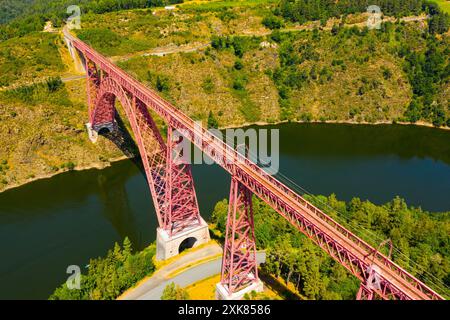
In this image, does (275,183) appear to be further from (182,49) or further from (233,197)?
(182,49)

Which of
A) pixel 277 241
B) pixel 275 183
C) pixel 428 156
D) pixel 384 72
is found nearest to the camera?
pixel 275 183

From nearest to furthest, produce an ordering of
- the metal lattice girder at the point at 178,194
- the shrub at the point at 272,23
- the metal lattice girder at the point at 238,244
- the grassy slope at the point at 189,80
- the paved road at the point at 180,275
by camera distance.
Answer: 1. the metal lattice girder at the point at 238,244
2. the paved road at the point at 180,275
3. the metal lattice girder at the point at 178,194
4. the grassy slope at the point at 189,80
5. the shrub at the point at 272,23

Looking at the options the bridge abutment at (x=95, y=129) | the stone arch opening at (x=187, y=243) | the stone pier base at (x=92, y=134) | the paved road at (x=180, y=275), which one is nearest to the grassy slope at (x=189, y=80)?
the stone pier base at (x=92, y=134)

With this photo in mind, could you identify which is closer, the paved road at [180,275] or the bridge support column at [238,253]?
the bridge support column at [238,253]

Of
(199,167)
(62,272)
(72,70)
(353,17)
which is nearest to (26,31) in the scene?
(72,70)

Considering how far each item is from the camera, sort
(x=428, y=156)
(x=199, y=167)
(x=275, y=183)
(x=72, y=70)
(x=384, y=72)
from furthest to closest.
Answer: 1. (x=384, y=72)
2. (x=72, y=70)
3. (x=428, y=156)
4. (x=199, y=167)
5. (x=275, y=183)

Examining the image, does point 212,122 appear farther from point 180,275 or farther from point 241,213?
point 241,213

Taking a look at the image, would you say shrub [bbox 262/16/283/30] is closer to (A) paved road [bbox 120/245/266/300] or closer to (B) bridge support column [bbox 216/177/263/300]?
(A) paved road [bbox 120/245/266/300]

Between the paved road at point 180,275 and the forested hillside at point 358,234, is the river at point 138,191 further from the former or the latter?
the forested hillside at point 358,234

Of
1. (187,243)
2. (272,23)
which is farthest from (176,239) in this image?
(272,23)

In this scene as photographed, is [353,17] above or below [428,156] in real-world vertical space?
above
